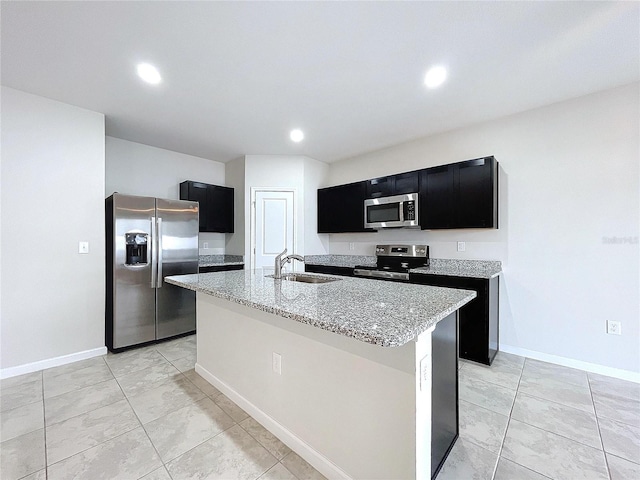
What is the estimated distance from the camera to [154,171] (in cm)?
383

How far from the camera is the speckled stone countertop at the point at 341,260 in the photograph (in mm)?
4074

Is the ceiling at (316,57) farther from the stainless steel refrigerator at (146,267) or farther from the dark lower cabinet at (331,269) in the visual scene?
the dark lower cabinet at (331,269)

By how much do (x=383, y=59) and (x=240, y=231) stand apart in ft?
10.4

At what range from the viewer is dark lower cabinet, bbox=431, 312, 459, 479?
1.25m

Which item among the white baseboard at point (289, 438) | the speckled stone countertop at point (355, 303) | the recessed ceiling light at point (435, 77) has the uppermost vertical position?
the recessed ceiling light at point (435, 77)

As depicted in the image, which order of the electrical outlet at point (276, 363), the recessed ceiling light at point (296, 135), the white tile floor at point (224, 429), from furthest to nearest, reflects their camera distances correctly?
1. the recessed ceiling light at point (296, 135)
2. the electrical outlet at point (276, 363)
3. the white tile floor at point (224, 429)

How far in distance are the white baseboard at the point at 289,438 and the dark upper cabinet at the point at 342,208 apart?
2.64 metres

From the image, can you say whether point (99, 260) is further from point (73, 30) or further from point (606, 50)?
point (606, 50)

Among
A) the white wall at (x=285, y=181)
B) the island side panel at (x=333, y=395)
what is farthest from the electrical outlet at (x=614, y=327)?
the white wall at (x=285, y=181)

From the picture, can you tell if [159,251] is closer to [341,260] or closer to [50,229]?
[50,229]

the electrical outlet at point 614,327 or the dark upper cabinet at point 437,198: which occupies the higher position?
the dark upper cabinet at point 437,198

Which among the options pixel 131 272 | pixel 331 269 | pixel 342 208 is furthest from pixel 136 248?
pixel 342 208

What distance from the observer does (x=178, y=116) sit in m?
2.89

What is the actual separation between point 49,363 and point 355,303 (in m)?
3.13
